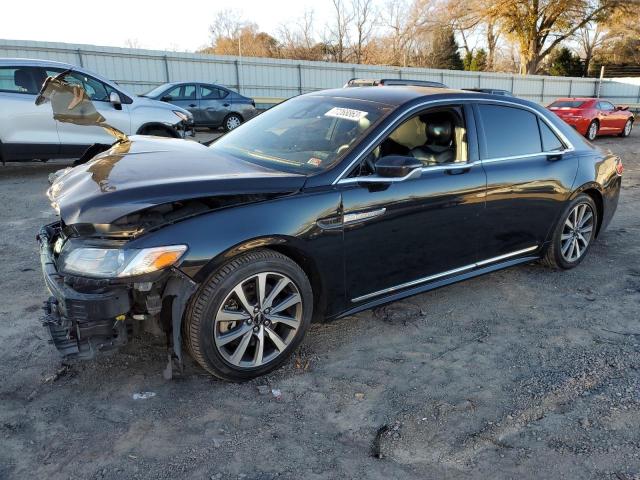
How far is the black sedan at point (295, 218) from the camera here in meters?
2.65

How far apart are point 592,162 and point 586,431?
9.92ft

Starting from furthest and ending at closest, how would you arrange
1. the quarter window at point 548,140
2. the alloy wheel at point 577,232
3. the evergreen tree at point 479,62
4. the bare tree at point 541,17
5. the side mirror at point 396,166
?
the evergreen tree at point 479,62 < the bare tree at point 541,17 < the alloy wheel at point 577,232 < the quarter window at point 548,140 < the side mirror at point 396,166

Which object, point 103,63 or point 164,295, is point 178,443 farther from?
point 103,63

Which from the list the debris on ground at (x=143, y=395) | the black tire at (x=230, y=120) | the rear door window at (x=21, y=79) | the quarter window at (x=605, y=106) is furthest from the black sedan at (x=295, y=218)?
the quarter window at (x=605, y=106)

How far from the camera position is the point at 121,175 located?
9.80 feet

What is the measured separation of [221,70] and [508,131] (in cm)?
1919

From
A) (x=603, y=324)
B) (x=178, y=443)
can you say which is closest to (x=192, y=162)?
(x=178, y=443)

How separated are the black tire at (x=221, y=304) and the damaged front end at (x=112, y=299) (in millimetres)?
76

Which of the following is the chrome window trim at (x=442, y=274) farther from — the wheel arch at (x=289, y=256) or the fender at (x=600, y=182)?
the fender at (x=600, y=182)

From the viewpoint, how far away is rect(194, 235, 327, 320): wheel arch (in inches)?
107

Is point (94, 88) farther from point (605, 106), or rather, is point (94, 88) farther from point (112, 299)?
point (605, 106)

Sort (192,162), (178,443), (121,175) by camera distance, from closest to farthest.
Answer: (178,443), (121,175), (192,162)

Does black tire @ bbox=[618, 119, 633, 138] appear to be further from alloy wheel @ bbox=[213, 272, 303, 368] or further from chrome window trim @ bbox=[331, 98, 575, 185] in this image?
alloy wheel @ bbox=[213, 272, 303, 368]

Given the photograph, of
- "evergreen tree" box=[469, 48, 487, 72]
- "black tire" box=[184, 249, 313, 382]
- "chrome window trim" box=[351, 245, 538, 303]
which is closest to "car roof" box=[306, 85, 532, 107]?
"chrome window trim" box=[351, 245, 538, 303]
